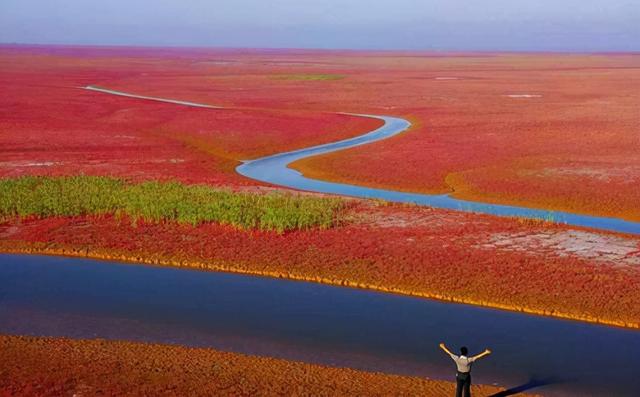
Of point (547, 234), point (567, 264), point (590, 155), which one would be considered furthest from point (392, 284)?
point (590, 155)

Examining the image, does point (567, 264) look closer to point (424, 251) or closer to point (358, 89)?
point (424, 251)

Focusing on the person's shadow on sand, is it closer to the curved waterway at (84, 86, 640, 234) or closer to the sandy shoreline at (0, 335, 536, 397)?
the sandy shoreline at (0, 335, 536, 397)

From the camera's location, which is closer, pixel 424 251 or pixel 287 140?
pixel 424 251

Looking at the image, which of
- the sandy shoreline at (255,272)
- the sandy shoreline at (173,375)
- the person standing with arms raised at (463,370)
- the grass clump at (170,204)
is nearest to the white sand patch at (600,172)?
the grass clump at (170,204)

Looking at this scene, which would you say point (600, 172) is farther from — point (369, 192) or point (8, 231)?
point (8, 231)

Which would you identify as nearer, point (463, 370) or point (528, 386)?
point (463, 370)

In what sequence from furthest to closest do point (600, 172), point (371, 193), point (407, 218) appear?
point (600, 172)
point (371, 193)
point (407, 218)

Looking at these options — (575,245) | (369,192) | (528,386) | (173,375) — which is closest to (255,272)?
(173,375)
